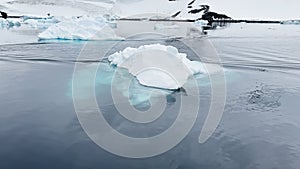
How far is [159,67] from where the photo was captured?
21.8 feet

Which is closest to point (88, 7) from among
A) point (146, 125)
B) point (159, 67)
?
point (159, 67)

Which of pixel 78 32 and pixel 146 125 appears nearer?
pixel 146 125

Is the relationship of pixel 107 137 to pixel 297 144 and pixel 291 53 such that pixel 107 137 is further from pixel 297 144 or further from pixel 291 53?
pixel 291 53

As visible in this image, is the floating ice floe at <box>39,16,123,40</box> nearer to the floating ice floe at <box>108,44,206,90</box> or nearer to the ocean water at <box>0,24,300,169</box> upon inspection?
the ocean water at <box>0,24,300,169</box>

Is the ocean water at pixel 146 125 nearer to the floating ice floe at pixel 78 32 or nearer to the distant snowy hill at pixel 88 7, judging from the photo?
the floating ice floe at pixel 78 32

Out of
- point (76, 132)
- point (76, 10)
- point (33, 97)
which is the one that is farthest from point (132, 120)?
point (76, 10)

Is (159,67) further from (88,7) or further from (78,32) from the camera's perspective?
(88,7)

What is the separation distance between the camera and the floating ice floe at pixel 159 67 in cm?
623

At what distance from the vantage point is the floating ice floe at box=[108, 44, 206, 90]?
20.4 feet

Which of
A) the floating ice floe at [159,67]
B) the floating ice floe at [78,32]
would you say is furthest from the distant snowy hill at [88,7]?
the floating ice floe at [159,67]

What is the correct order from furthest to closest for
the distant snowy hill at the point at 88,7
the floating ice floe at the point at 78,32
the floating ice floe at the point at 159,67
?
1. the distant snowy hill at the point at 88,7
2. the floating ice floe at the point at 78,32
3. the floating ice floe at the point at 159,67

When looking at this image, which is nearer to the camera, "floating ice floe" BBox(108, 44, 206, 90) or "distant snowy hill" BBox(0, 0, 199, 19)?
"floating ice floe" BBox(108, 44, 206, 90)

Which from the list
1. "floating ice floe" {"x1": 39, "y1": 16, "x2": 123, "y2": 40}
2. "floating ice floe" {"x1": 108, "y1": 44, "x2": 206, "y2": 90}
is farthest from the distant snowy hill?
"floating ice floe" {"x1": 108, "y1": 44, "x2": 206, "y2": 90}

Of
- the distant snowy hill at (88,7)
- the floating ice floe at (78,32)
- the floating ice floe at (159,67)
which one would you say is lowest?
the floating ice floe at (159,67)
